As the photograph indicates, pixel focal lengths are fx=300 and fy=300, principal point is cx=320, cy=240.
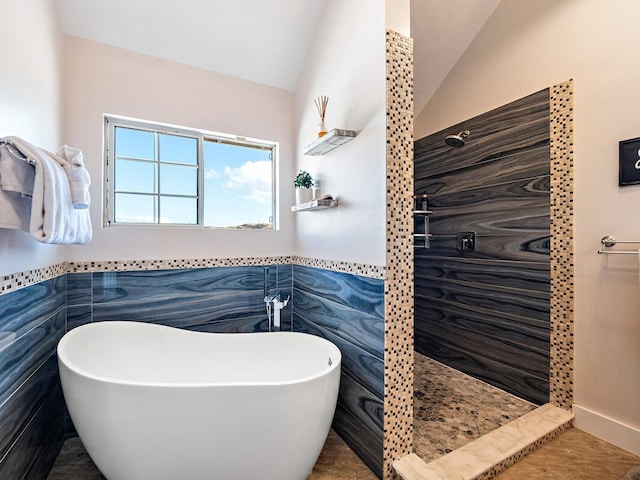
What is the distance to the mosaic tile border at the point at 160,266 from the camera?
4.25ft

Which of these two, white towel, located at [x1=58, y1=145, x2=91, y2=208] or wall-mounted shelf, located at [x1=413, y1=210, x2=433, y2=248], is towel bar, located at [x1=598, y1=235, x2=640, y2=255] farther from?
white towel, located at [x1=58, y1=145, x2=91, y2=208]

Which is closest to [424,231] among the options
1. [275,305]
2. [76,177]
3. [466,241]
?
[466,241]

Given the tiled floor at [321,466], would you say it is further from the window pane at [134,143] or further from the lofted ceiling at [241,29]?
the lofted ceiling at [241,29]

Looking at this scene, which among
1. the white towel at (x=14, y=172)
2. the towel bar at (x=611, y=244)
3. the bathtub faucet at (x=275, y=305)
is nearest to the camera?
the white towel at (x=14, y=172)

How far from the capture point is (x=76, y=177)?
4.46 ft

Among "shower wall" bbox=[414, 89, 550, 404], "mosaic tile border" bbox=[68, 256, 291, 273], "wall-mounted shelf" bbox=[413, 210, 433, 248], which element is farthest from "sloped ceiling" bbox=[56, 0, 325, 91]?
"wall-mounted shelf" bbox=[413, 210, 433, 248]

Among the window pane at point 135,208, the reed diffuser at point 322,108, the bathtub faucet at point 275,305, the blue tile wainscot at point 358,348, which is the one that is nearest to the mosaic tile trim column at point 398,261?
the blue tile wainscot at point 358,348

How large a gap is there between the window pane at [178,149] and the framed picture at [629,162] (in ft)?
9.22

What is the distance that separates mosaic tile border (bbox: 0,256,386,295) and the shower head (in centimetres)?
140

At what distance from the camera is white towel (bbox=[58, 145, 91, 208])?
135 cm

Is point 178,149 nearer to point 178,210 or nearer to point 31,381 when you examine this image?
point 178,210

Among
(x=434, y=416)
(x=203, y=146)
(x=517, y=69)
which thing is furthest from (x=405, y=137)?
(x=434, y=416)

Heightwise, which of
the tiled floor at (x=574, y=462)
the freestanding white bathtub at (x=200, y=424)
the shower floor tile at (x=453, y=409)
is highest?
the freestanding white bathtub at (x=200, y=424)

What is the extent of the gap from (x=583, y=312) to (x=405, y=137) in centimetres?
164
